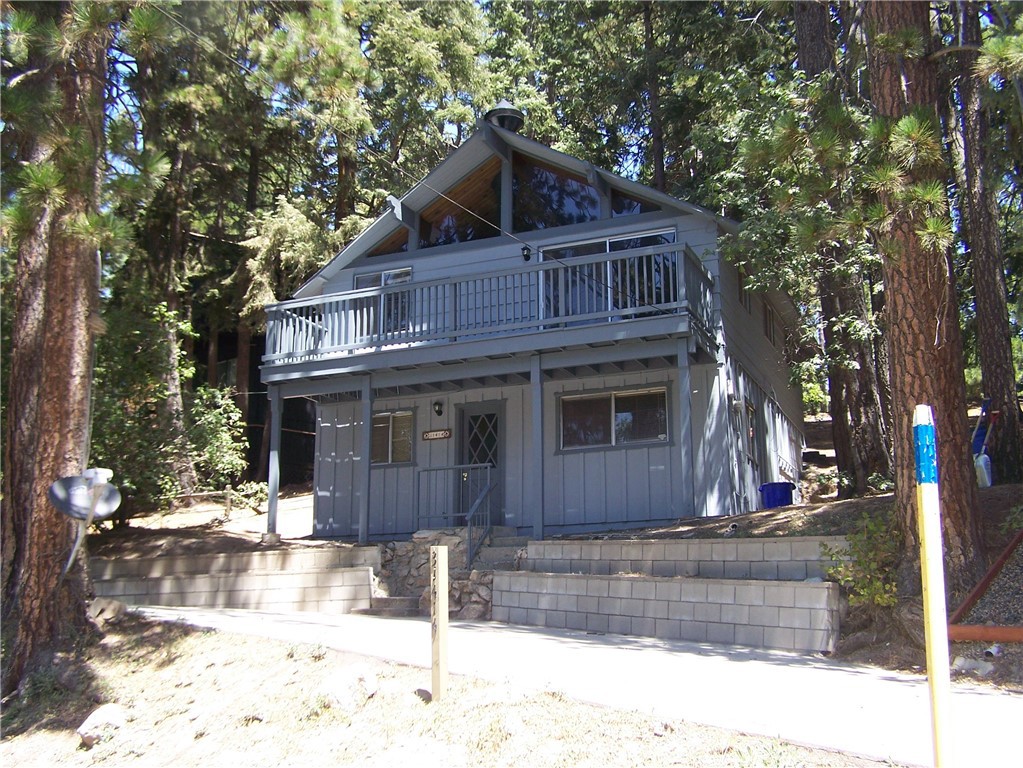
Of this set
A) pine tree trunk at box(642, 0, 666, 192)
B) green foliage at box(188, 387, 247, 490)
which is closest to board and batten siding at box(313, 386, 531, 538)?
green foliage at box(188, 387, 247, 490)

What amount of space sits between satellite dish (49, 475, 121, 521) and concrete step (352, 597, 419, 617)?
4.72 meters

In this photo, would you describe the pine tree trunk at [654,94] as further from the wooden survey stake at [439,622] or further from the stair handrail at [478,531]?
the wooden survey stake at [439,622]

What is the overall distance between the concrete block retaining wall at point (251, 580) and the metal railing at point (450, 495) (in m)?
2.22

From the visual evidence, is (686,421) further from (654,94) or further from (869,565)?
(654,94)

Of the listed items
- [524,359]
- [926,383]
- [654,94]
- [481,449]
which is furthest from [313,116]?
[654,94]

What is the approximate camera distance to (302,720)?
22.8 ft

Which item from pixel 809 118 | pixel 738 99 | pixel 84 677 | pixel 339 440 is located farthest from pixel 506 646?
pixel 738 99

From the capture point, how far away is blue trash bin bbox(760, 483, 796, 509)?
14.4m

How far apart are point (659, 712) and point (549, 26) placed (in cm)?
2341

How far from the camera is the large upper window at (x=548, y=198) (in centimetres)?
1565

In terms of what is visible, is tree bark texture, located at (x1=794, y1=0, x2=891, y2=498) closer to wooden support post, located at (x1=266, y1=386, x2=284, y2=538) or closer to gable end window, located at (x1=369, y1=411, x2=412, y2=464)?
gable end window, located at (x1=369, y1=411, x2=412, y2=464)

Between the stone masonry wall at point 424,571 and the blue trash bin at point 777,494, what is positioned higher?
the blue trash bin at point 777,494

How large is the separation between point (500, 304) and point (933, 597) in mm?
10781

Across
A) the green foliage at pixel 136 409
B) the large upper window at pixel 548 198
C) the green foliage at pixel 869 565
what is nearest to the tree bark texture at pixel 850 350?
the large upper window at pixel 548 198
